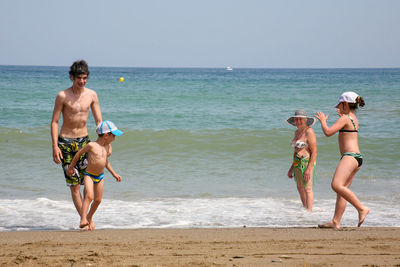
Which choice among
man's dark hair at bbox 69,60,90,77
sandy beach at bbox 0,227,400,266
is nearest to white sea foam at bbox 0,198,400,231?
sandy beach at bbox 0,227,400,266

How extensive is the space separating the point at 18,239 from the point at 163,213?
80.6 inches

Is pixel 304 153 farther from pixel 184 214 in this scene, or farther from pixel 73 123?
pixel 73 123

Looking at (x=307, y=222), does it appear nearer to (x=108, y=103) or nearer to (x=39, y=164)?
(x=39, y=164)

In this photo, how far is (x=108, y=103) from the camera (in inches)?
973

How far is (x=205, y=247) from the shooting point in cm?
446

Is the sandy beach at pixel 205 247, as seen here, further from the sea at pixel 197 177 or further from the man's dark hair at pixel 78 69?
the man's dark hair at pixel 78 69

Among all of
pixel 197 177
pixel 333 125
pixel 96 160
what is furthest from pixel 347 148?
pixel 197 177

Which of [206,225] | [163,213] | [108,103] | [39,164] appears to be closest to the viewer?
[206,225]

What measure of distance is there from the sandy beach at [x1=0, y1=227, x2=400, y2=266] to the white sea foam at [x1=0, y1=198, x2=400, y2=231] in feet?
1.95

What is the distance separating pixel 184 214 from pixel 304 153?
5.72ft

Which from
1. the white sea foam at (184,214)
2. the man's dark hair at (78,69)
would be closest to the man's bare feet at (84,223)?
the white sea foam at (184,214)

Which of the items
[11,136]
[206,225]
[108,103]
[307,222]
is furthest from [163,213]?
[108,103]

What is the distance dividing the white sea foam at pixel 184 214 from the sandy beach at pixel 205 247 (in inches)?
→ 23.4

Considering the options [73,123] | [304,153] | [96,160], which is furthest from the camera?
[304,153]
